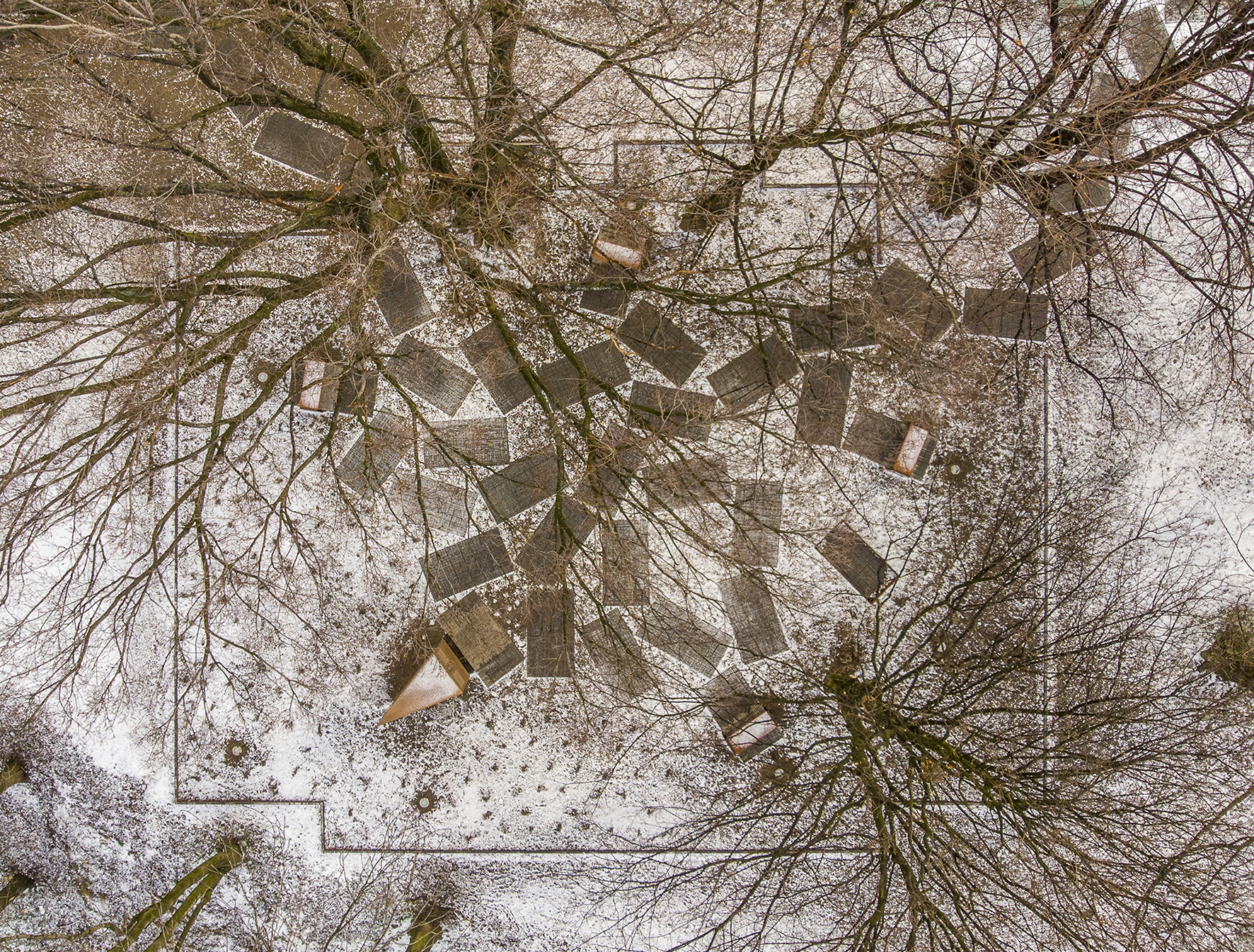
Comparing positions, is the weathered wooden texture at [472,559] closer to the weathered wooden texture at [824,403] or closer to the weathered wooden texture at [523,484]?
the weathered wooden texture at [523,484]

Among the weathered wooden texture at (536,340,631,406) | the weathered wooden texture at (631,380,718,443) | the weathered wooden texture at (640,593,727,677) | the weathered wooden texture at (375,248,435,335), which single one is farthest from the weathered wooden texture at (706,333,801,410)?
the weathered wooden texture at (375,248,435,335)

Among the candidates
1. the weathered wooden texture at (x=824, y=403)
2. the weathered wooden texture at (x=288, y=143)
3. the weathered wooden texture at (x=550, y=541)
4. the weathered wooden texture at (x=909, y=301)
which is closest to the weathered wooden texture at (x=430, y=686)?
the weathered wooden texture at (x=550, y=541)

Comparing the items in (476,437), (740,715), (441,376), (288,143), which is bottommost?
(740,715)

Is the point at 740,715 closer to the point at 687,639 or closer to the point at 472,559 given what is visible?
the point at 687,639

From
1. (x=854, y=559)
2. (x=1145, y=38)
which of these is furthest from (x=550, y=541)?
(x=1145, y=38)

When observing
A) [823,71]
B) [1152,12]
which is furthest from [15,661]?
[1152,12]

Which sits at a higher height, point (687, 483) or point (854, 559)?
point (687, 483)

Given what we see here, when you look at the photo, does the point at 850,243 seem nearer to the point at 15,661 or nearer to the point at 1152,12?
the point at 1152,12
